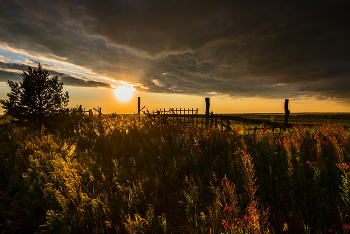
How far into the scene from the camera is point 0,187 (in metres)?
3.70

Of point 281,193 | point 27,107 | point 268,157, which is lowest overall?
point 281,193

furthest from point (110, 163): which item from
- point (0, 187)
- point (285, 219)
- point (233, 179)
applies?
point (285, 219)

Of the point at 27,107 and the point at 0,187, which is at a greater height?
the point at 27,107

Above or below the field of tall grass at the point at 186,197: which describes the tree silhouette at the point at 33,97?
above

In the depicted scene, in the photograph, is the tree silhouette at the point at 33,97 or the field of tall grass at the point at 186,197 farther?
the tree silhouette at the point at 33,97

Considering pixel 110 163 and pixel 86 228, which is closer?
pixel 86 228

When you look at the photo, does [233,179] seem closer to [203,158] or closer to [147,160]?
[203,158]

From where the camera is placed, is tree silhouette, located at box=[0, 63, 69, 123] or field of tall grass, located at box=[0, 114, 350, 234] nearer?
field of tall grass, located at box=[0, 114, 350, 234]

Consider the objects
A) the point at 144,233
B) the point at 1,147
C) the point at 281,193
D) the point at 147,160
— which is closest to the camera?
the point at 144,233

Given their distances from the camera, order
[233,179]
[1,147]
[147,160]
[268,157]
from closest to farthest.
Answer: [233,179]
[268,157]
[147,160]
[1,147]

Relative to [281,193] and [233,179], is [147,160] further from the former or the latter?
[281,193]

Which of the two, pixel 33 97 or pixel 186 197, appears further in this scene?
pixel 33 97

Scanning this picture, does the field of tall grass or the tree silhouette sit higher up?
the tree silhouette

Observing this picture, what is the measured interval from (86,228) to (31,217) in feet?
3.35
